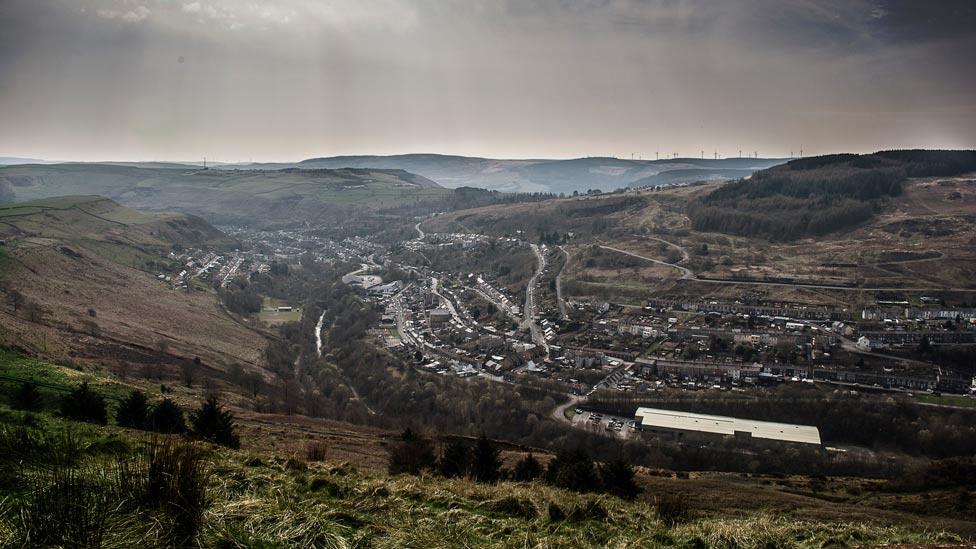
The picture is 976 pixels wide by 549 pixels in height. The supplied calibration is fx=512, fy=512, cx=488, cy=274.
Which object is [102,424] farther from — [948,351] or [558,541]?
[948,351]

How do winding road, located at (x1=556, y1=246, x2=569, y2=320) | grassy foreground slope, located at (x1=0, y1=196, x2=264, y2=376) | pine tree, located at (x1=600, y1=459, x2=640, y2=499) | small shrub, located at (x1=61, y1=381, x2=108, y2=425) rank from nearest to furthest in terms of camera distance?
pine tree, located at (x1=600, y1=459, x2=640, y2=499) → small shrub, located at (x1=61, y1=381, x2=108, y2=425) → grassy foreground slope, located at (x1=0, y1=196, x2=264, y2=376) → winding road, located at (x1=556, y1=246, x2=569, y2=320)

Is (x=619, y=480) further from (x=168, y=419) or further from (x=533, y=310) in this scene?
(x=533, y=310)

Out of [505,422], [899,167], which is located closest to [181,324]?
[505,422]

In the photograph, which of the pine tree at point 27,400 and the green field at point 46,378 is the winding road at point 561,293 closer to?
the green field at point 46,378

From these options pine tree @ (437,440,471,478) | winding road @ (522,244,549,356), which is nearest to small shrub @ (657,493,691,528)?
pine tree @ (437,440,471,478)

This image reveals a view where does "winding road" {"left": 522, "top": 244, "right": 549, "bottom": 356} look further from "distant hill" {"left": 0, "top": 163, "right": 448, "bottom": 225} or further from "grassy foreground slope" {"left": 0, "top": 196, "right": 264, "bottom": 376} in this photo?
"distant hill" {"left": 0, "top": 163, "right": 448, "bottom": 225}

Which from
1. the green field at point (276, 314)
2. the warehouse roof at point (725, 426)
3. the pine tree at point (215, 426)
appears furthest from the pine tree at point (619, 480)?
the green field at point (276, 314)
